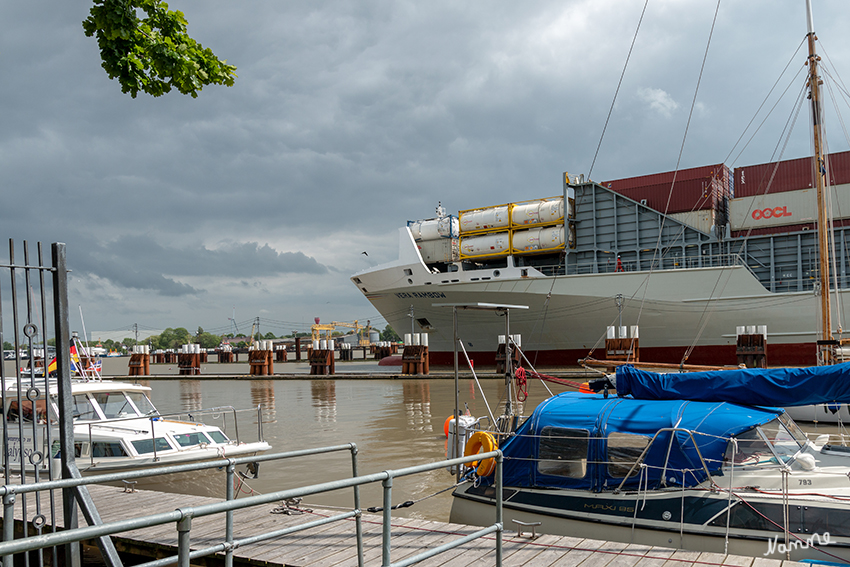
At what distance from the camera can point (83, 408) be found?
11.1m

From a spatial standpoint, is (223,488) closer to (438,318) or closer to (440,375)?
(440,375)

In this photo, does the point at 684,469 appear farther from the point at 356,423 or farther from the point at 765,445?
the point at 356,423

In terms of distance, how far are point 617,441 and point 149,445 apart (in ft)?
25.2

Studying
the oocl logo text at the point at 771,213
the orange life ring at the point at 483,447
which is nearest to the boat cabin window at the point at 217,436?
the orange life ring at the point at 483,447

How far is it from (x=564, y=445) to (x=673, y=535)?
4.84 ft

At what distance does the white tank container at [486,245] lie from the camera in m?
34.9

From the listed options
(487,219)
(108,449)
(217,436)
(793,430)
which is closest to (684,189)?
(487,219)

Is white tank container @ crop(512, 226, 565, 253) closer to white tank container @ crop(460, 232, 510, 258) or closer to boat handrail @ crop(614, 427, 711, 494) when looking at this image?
white tank container @ crop(460, 232, 510, 258)

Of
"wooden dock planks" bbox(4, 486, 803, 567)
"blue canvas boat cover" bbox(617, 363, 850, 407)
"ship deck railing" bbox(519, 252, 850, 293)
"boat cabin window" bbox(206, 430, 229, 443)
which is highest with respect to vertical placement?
"ship deck railing" bbox(519, 252, 850, 293)

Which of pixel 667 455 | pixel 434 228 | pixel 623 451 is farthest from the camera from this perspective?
pixel 434 228

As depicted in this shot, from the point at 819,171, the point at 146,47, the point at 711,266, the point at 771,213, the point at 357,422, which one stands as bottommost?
the point at 357,422

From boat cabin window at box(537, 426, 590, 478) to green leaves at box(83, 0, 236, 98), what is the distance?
538 centimetres

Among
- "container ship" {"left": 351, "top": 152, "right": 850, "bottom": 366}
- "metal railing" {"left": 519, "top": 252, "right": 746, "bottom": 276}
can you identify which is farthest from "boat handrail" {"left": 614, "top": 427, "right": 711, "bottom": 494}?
"metal railing" {"left": 519, "top": 252, "right": 746, "bottom": 276}

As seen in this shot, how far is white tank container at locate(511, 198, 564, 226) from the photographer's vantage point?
35.0 metres
